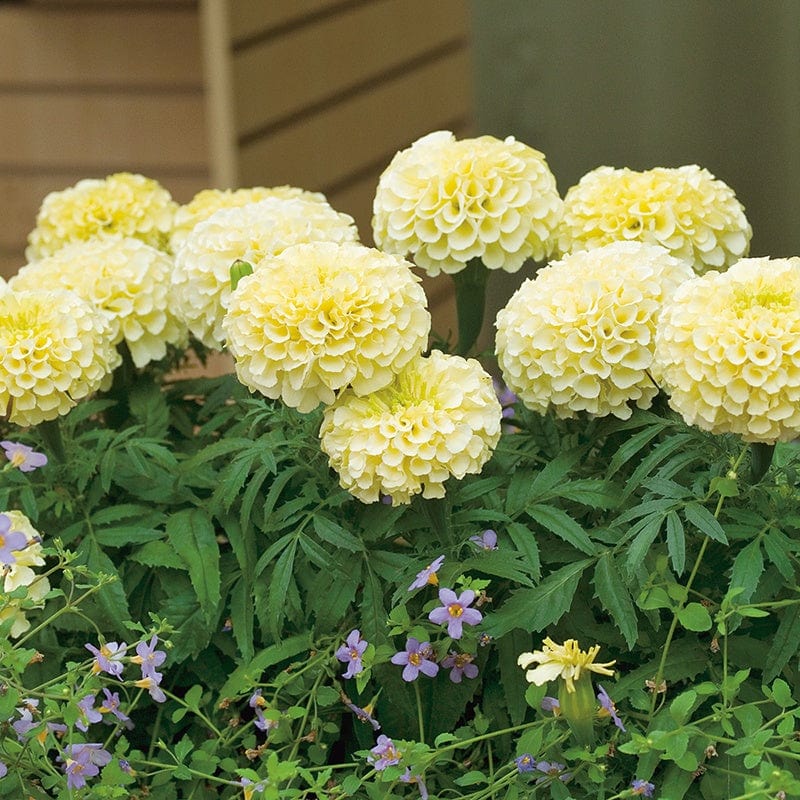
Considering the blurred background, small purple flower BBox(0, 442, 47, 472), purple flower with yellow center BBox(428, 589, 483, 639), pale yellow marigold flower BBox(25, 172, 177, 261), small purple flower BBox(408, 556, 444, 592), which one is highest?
pale yellow marigold flower BBox(25, 172, 177, 261)

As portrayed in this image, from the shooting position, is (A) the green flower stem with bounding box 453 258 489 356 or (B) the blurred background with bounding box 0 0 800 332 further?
(B) the blurred background with bounding box 0 0 800 332

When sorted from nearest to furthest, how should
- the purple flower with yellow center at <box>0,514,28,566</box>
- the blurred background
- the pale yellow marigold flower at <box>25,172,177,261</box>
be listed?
the purple flower with yellow center at <box>0,514,28,566</box>
the pale yellow marigold flower at <box>25,172,177,261</box>
the blurred background

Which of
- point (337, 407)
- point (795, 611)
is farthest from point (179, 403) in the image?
point (795, 611)

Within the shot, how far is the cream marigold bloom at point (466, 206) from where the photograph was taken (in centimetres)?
117

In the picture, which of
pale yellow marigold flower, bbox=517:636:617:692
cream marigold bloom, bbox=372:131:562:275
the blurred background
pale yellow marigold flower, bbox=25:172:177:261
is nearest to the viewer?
pale yellow marigold flower, bbox=517:636:617:692

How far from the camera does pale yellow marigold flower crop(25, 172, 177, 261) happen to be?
1523mm

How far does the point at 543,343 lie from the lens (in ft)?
3.53

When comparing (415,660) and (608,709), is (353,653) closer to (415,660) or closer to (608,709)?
(415,660)

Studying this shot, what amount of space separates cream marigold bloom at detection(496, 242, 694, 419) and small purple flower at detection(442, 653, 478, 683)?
218 millimetres

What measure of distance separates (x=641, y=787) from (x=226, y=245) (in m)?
0.61

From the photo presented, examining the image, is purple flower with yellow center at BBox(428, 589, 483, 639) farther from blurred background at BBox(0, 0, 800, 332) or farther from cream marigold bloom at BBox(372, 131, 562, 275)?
blurred background at BBox(0, 0, 800, 332)

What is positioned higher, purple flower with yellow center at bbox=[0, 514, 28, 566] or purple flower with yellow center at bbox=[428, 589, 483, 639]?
purple flower with yellow center at bbox=[0, 514, 28, 566]

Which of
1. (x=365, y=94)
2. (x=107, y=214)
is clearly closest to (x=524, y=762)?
(x=107, y=214)

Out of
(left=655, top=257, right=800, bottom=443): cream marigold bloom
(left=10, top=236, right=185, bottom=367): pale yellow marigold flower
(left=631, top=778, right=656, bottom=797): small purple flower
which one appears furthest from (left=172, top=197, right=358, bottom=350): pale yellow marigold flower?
(left=631, top=778, right=656, bottom=797): small purple flower
